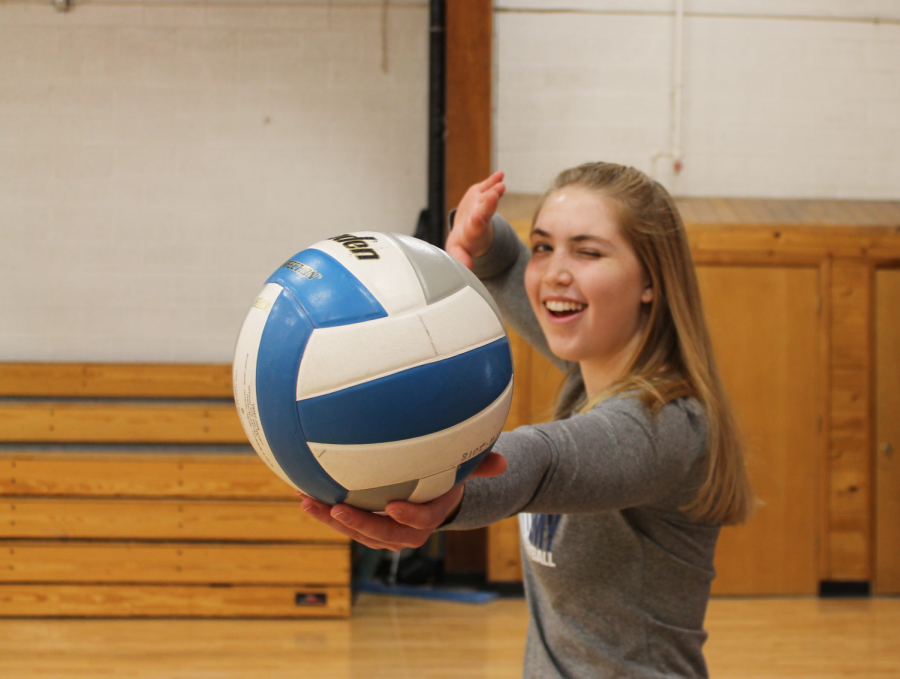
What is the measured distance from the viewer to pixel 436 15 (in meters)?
4.33

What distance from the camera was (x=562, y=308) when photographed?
1151mm

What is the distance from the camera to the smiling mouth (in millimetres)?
1143

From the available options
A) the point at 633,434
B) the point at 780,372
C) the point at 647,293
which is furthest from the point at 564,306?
the point at 780,372

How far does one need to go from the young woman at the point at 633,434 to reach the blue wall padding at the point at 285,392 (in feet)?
1.18

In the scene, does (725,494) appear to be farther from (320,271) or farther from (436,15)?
(436,15)

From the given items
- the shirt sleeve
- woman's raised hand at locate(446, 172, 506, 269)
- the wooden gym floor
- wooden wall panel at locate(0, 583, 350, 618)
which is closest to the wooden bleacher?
wooden wall panel at locate(0, 583, 350, 618)

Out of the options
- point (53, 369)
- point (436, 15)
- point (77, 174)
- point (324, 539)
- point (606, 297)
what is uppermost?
point (436, 15)

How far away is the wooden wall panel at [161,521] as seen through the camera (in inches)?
150

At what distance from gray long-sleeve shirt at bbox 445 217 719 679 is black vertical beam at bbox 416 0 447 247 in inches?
125

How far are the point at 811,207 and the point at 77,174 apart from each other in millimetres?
4393

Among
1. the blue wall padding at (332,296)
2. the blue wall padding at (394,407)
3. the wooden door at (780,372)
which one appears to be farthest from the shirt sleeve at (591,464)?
the wooden door at (780,372)

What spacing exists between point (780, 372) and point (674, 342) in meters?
3.30

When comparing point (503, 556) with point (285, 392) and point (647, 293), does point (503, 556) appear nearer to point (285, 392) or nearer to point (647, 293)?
point (647, 293)

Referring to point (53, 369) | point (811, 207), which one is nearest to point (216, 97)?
point (53, 369)
